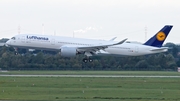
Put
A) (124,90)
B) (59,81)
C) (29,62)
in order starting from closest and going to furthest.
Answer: (124,90), (59,81), (29,62)

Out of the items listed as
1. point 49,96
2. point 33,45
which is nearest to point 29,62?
point 33,45

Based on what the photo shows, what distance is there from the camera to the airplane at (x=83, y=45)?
75062 millimetres

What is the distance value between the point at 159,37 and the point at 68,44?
14.4 m

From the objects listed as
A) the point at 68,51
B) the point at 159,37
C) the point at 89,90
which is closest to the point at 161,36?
the point at 159,37

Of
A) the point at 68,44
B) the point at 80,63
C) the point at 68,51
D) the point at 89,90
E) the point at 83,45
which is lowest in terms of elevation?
the point at 89,90

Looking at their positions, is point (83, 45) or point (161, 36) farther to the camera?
point (161, 36)

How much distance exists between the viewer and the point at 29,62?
10288 cm

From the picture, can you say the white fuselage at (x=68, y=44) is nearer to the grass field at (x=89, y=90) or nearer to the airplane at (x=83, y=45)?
the airplane at (x=83, y=45)

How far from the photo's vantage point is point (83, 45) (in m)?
78.6

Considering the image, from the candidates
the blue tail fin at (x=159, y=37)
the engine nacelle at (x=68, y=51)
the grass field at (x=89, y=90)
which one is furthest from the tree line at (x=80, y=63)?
the grass field at (x=89, y=90)

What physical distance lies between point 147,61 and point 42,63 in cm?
1781

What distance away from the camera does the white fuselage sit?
74.9 meters

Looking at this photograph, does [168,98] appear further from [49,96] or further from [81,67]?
[81,67]

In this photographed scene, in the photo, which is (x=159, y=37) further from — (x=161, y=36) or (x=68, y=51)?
(x=68, y=51)
